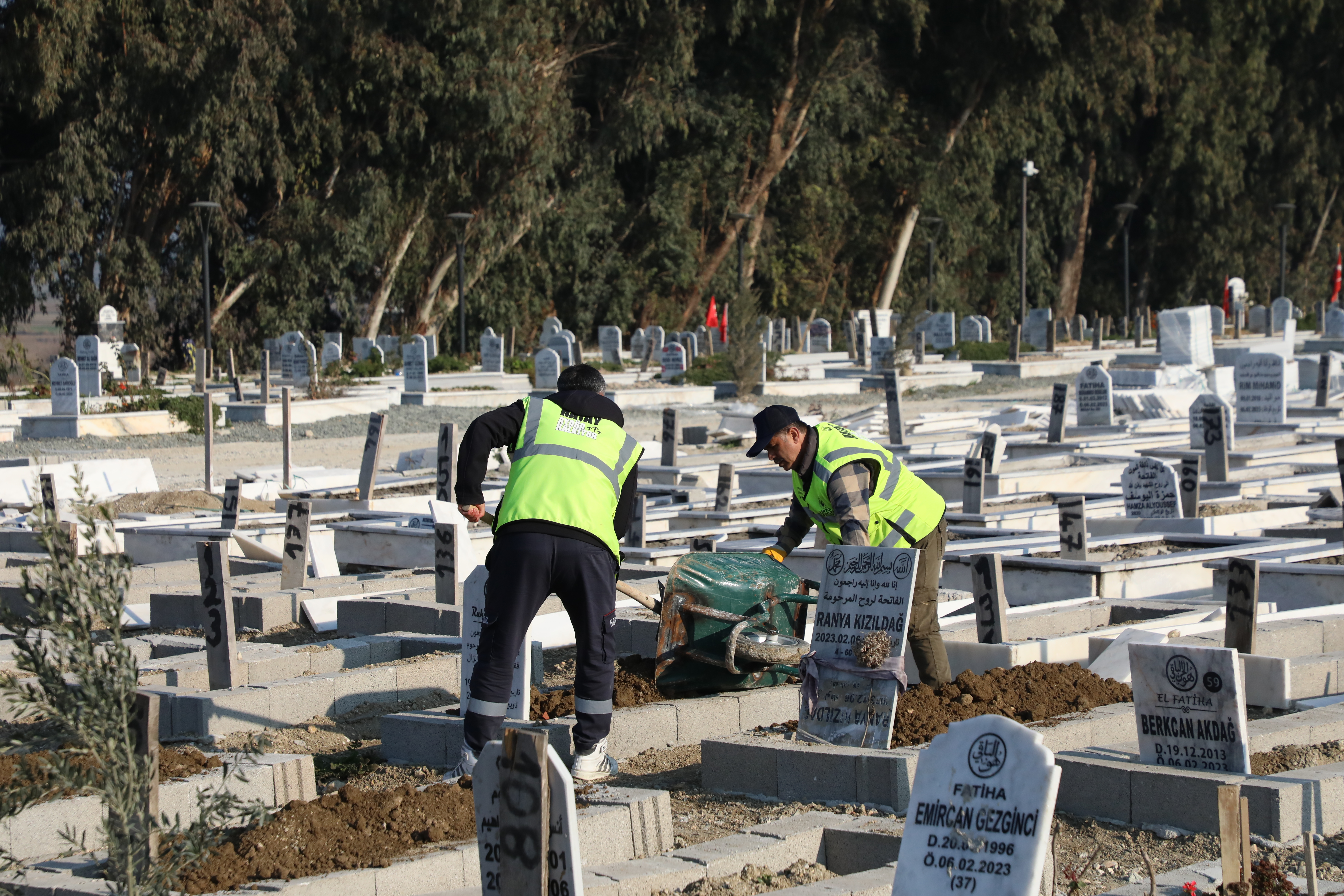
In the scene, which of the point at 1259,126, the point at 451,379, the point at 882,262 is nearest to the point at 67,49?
the point at 451,379

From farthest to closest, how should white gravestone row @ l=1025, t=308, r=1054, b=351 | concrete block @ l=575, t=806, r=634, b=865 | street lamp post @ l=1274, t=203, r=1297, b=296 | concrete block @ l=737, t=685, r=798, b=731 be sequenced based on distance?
street lamp post @ l=1274, t=203, r=1297, b=296 → white gravestone row @ l=1025, t=308, r=1054, b=351 → concrete block @ l=737, t=685, r=798, b=731 → concrete block @ l=575, t=806, r=634, b=865

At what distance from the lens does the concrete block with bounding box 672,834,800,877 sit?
4695 millimetres

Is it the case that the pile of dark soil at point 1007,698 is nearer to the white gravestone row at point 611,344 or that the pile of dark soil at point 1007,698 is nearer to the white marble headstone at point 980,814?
the white marble headstone at point 980,814

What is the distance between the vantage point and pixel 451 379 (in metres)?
32.3

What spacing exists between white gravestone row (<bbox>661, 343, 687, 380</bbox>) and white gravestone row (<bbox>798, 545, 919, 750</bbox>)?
26.7 m

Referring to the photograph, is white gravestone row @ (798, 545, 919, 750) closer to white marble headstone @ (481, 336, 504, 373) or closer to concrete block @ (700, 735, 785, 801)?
concrete block @ (700, 735, 785, 801)

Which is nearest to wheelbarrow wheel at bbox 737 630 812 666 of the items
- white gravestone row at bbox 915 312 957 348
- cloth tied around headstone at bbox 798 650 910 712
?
cloth tied around headstone at bbox 798 650 910 712

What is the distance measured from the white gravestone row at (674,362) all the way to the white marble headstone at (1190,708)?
27.5 meters

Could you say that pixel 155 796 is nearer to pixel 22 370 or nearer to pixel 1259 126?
pixel 22 370

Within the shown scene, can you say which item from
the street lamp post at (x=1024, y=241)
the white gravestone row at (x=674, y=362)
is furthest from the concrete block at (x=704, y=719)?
the street lamp post at (x=1024, y=241)

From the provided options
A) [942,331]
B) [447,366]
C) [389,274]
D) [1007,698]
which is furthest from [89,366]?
[942,331]

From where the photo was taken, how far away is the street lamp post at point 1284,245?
5331 cm

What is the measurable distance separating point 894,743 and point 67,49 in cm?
3361

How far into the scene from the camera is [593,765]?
6.01 m
